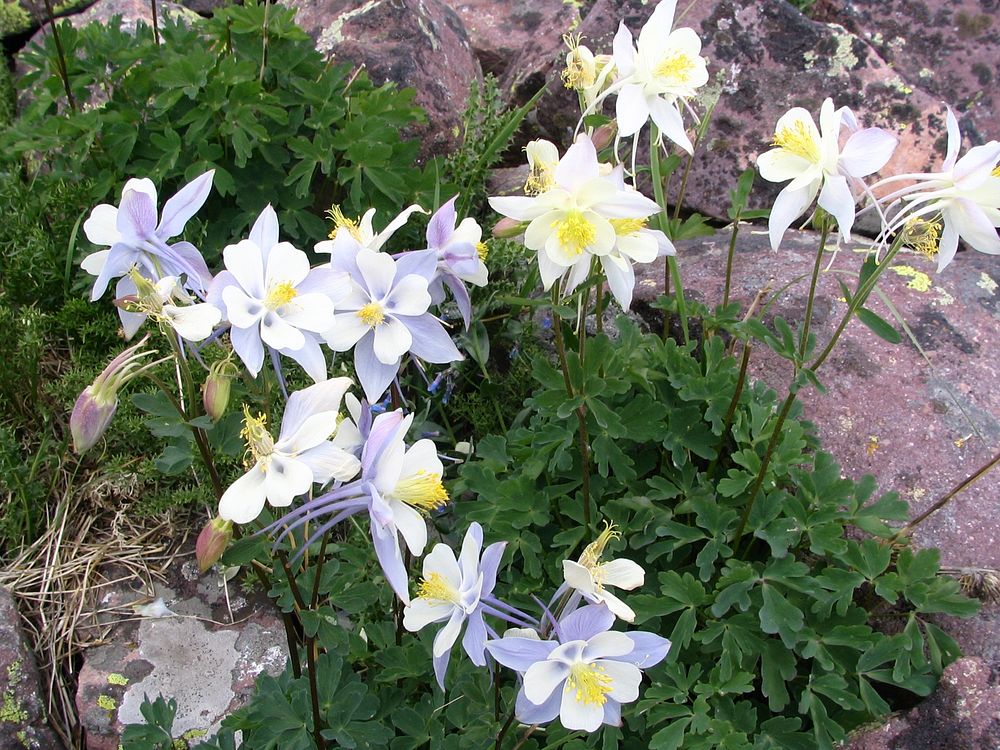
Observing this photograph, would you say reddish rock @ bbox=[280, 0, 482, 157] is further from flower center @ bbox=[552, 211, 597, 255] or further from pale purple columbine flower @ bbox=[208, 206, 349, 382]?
pale purple columbine flower @ bbox=[208, 206, 349, 382]

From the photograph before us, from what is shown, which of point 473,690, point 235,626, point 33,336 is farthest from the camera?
point 33,336

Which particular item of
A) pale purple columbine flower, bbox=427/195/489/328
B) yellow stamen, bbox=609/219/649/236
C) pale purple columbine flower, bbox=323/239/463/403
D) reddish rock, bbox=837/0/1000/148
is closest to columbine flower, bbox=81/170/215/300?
pale purple columbine flower, bbox=323/239/463/403

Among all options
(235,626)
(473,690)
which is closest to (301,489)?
(473,690)

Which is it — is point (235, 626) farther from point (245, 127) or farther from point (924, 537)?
point (924, 537)

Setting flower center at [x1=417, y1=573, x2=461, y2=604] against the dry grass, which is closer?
flower center at [x1=417, y1=573, x2=461, y2=604]

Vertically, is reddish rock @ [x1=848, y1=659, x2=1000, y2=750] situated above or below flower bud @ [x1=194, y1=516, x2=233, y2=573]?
below

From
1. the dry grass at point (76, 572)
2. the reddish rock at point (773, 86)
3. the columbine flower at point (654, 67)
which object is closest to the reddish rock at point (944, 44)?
the reddish rock at point (773, 86)

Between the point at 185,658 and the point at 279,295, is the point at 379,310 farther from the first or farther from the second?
the point at 185,658

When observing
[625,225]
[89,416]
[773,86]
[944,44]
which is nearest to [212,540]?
[89,416]

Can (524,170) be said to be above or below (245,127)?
below
